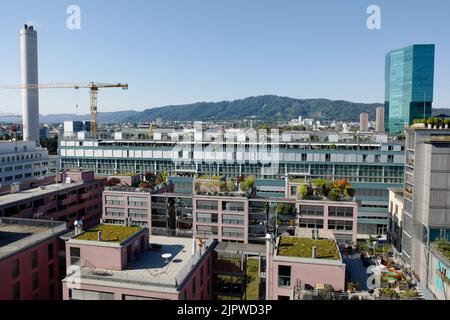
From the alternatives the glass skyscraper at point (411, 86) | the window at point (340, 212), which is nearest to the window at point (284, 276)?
the window at point (340, 212)

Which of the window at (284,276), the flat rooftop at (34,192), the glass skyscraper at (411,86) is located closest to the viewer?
the window at (284,276)

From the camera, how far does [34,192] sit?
84.2ft

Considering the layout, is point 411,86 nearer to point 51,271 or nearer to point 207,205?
point 207,205

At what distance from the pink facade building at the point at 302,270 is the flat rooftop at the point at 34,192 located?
1695cm

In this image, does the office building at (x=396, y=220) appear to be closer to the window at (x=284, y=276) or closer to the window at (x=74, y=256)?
the window at (x=284, y=276)

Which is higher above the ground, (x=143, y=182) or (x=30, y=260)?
(x=143, y=182)

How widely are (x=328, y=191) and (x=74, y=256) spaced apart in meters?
16.8

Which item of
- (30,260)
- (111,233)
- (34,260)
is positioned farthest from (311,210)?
(30,260)

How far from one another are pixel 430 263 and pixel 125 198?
20567 millimetres

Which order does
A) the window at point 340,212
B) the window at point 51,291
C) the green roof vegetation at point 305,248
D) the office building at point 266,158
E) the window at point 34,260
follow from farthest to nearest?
the office building at point 266,158, the window at point 340,212, the window at point 51,291, the window at point 34,260, the green roof vegetation at point 305,248

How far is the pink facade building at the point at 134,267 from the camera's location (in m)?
12.0

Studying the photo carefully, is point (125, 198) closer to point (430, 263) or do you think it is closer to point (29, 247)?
point (29, 247)

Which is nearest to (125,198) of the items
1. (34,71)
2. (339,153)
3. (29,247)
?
(29,247)
